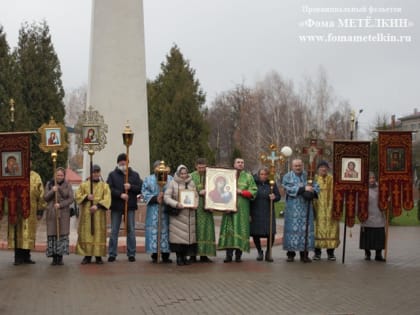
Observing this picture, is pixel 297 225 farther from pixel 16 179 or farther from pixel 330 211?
pixel 16 179

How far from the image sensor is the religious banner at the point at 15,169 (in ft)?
37.1

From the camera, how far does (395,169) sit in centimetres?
1207

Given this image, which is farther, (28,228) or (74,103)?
(74,103)

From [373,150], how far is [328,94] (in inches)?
1097

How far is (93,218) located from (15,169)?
148 cm

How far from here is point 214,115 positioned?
208ft

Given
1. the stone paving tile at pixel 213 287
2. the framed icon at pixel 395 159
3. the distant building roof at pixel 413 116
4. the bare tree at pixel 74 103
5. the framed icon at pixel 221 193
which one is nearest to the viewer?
the stone paving tile at pixel 213 287

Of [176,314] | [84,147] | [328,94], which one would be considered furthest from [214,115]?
Answer: [176,314]

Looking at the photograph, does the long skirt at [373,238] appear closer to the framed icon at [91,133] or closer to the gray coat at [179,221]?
the gray coat at [179,221]

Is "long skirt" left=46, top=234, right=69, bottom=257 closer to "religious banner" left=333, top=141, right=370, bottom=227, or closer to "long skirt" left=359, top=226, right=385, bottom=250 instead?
"religious banner" left=333, top=141, right=370, bottom=227

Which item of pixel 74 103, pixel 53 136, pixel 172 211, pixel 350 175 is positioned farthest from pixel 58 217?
pixel 74 103

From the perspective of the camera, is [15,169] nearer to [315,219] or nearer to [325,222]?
[315,219]

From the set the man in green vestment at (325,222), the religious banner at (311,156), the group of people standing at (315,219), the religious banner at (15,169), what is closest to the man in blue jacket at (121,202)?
the religious banner at (15,169)

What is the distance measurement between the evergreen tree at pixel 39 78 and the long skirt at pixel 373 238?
2075 cm
